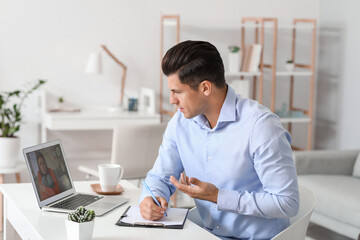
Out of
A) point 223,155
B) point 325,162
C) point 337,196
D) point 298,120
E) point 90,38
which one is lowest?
point 337,196

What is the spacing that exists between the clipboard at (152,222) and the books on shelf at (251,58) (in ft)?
9.75

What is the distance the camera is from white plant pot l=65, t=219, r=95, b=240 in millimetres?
1641

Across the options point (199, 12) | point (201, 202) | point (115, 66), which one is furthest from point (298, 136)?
point (201, 202)

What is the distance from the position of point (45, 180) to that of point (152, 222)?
17.7 inches

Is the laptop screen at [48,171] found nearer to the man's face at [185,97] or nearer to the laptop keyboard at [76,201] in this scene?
the laptop keyboard at [76,201]

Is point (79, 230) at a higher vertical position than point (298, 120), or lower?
higher

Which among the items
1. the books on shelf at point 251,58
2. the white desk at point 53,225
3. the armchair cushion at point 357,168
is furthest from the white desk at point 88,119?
the white desk at point 53,225

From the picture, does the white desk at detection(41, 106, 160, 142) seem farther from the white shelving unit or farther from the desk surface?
the white shelving unit

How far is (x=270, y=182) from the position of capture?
1.89 m

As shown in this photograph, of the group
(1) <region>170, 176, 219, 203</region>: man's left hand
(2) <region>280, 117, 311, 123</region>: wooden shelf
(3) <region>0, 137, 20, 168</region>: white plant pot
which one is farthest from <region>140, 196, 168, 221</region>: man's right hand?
(2) <region>280, 117, 311, 123</region>: wooden shelf

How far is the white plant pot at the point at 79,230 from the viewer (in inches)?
64.6

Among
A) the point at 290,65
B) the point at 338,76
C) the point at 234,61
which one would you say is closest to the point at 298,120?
the point at 290,65

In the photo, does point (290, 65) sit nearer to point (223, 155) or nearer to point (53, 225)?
point (223, 155)

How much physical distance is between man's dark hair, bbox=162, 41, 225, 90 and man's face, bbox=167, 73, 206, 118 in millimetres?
15
